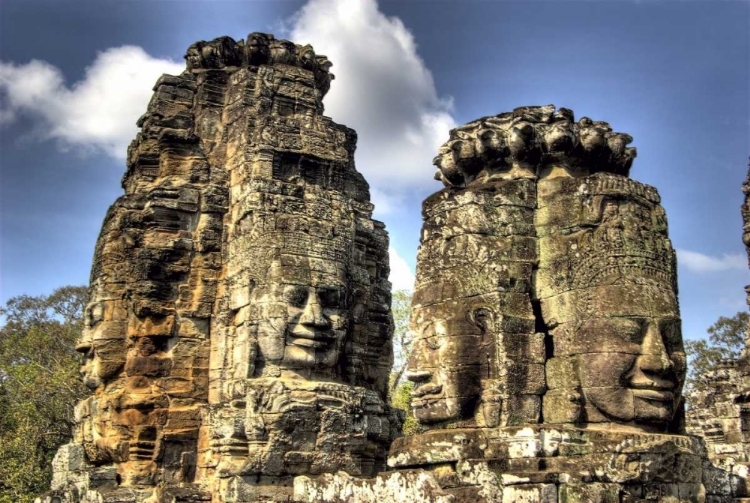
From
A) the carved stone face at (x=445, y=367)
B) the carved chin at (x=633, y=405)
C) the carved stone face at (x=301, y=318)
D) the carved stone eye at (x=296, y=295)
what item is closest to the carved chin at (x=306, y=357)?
the carved stone face at (x=301, y=318)

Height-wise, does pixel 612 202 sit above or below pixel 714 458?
above

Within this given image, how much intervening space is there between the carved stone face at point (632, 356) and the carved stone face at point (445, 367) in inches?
32.4

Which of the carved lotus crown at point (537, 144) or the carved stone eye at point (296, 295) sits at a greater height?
the carved lotus crown at point (537, 144)

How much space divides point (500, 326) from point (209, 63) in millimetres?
9446

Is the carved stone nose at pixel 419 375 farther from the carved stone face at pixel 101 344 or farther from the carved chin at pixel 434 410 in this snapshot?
the carved stone face at pixel 101 344

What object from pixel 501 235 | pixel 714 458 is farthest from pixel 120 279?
pixel 714 458

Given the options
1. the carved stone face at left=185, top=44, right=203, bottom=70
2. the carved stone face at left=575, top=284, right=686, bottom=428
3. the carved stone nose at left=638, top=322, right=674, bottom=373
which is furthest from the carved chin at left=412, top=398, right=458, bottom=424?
the carved stone face at left=185, top=44, right=203, bottom=70

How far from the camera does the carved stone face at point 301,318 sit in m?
11.3

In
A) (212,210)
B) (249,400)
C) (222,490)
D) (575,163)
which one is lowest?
(222,490)

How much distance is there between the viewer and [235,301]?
12141mm

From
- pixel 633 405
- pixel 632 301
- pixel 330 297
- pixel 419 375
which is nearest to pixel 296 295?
pixel 330 297

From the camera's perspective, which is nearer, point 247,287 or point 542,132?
point 542,132

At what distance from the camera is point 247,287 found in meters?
11.8

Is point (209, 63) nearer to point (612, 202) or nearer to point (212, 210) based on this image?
point (212, 210)
